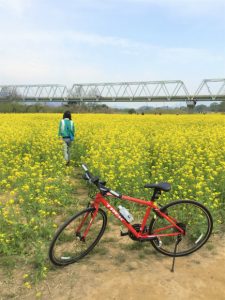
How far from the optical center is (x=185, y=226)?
16.5 feet

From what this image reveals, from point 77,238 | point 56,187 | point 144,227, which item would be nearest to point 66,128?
point 56,187

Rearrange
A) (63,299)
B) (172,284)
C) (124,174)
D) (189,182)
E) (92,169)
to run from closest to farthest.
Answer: (63,299) < (172,284) < (189,182) < (124,174) < (92,169)

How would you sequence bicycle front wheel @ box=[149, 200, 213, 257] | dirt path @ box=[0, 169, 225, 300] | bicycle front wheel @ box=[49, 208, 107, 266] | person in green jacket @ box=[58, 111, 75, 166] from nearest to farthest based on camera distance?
dirt path @ box=[0, 169, 225, 300]
bicycle front wheel @ box=[49, 208, 107, 266]
bicycle front wheel @ box=[149, 200, 213, 257]
person in green jacket @ box=[58, 111, 75, 166]

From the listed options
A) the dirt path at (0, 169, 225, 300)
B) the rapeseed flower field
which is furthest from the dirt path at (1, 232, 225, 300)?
the rapeseed flower field

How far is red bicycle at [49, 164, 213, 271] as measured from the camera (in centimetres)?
463

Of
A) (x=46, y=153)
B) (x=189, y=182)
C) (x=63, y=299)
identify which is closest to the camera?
(x=63, y=299)

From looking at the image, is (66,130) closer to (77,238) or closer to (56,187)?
(56,187)

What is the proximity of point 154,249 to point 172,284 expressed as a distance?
0.98 m

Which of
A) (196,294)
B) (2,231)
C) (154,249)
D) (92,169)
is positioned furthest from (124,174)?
(196,294)

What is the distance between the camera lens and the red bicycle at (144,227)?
463cm

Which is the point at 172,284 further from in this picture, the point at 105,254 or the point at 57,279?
the point at 57,279

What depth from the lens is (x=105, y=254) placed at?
199 inches

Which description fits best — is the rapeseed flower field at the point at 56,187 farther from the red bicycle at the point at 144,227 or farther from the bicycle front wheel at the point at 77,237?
the red bicycle at the point at 144,227

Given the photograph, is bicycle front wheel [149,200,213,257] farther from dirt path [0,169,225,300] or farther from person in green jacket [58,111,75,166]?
person in green jacket [58,111,75,166]
